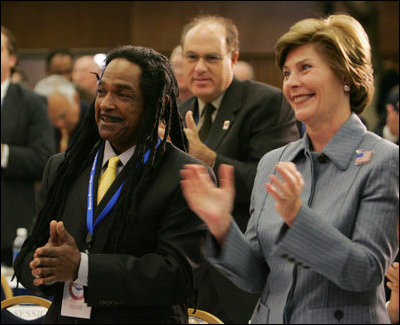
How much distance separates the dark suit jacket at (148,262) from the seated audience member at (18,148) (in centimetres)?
262

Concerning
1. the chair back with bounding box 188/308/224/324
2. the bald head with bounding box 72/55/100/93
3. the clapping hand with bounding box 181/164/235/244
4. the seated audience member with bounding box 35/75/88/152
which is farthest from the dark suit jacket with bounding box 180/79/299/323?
the bald head with bounding box 72/55/100/93

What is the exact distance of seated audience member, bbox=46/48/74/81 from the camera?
8.78m

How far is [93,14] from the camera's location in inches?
415

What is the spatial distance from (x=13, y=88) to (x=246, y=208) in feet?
7.60

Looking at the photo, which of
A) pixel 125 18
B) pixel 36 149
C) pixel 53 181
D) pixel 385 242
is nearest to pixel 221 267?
pixel 385 242

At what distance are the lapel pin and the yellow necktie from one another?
34.2 inches

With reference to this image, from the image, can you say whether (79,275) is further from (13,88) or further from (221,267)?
(13,88)

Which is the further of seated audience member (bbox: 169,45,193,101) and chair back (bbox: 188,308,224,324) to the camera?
seated audience member (bbox: 169,45,193,101)

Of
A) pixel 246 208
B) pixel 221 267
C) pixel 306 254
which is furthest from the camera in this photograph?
pixel 246 208

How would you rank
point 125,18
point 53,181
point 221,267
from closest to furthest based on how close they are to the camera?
1. point 221,267
2. point 53,181
3. point 125,18

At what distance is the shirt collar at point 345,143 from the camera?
7.85ft

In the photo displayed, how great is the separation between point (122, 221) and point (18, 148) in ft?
9.43

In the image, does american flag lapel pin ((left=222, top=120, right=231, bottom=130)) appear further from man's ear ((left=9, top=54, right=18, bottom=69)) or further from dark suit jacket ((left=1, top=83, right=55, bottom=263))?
man's ear ((left=9, top=54, right=18, bottom=69))

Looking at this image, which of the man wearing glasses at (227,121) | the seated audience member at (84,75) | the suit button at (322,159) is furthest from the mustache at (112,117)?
the seated audience member at (84,75)
